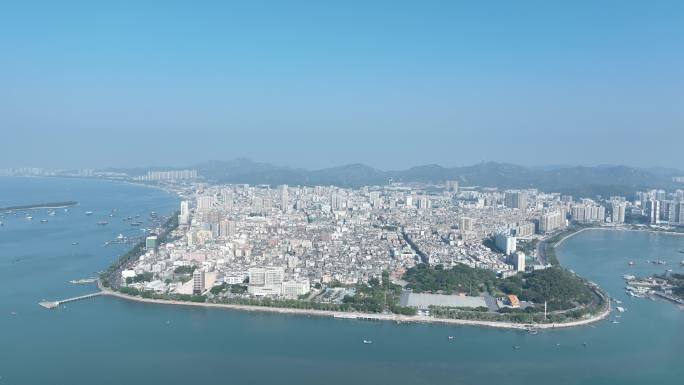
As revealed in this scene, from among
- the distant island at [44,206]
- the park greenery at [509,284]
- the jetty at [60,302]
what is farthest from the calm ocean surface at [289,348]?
the distant island at [44,206]

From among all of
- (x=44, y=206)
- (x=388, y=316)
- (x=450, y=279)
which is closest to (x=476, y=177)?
(x=44, y=206)

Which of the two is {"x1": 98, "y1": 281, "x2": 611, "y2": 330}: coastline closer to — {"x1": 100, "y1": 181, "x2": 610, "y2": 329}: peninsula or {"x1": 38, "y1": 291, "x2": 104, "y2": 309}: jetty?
{"x1": 100, "y1": 181, "x2": 610, "y2": 329}: peninsula

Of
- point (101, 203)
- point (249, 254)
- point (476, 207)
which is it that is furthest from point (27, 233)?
point (476, 207)

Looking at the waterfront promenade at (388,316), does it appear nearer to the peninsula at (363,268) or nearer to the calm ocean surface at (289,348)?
the peninsula at (363,268)

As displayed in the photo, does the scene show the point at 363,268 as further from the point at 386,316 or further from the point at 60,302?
the point at 60,302

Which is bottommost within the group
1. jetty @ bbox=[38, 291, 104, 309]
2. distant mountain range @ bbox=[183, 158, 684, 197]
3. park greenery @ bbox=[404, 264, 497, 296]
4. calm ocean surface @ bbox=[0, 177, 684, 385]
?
calm ocean surface @ bbox=[0, 177, 684, 385]

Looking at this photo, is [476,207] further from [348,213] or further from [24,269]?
[24,269]

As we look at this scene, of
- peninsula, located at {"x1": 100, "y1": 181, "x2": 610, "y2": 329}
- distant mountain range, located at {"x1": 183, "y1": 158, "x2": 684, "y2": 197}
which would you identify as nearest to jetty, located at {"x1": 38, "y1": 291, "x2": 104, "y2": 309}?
peninsula, located at {"x1": 100, "y1": 181, "x2": 610, "y2": 329}

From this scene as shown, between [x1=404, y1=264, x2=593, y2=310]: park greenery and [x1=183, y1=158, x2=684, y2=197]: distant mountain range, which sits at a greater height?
[x1=183, y1=158, x2=684, y2=197]: distant mountain range

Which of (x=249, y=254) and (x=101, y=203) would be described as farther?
(x=101, y=203)
